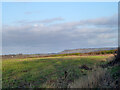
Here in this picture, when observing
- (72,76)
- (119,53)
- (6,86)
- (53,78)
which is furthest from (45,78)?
(119,53)

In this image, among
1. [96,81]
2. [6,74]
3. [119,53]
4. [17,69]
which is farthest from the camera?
[119,53]

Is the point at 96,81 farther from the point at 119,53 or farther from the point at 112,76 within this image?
the point at 119,53

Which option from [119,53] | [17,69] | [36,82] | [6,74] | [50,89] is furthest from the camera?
[119,53]

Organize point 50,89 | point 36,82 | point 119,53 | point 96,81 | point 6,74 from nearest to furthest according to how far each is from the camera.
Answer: point 50,89 < point 96,81 < point 36,82 < point 6,74 < point 119,53

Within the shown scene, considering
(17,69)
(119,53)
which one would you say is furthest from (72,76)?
(119,53)

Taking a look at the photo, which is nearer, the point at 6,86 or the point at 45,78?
the point at 6,86

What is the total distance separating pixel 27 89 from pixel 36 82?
1214 millimetres

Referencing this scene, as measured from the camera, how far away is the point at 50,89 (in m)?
6.43

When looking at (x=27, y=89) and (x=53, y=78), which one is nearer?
(x=27, y=89)

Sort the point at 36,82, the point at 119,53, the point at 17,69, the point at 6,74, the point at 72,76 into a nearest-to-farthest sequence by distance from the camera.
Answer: the point at 36,82 → the point at 72,76 → the point at 6,74 → the point at 17,69 → the point at 119,53

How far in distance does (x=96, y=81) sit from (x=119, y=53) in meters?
4.59

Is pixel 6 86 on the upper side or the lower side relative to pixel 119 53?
lower

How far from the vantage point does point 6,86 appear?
7465 mm

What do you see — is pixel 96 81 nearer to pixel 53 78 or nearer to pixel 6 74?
pixel 53 78
